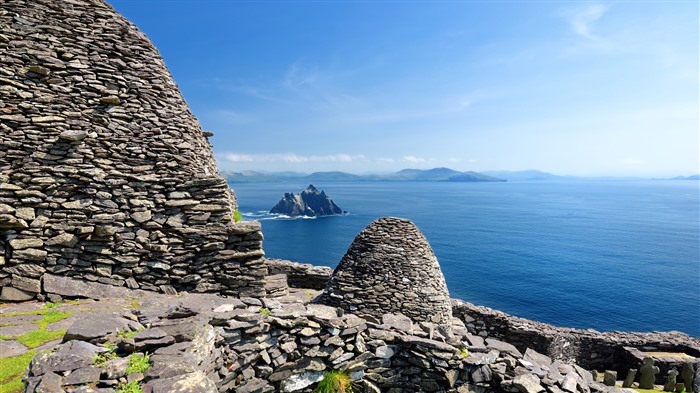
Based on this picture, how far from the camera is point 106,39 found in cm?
1101

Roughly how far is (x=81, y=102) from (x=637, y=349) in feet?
116

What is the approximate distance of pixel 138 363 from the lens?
5.65 metres

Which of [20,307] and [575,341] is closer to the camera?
[20,307]

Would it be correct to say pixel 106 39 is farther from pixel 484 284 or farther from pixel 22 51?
pixel 484 284

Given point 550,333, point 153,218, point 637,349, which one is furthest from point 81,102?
point 637,349

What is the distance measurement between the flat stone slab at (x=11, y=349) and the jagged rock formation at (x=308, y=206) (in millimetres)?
126222

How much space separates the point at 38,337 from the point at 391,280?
11.7 meters

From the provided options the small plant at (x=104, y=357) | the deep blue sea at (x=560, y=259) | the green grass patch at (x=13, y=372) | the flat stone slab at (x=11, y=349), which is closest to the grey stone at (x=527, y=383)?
the small plant at (x=104, y=357)

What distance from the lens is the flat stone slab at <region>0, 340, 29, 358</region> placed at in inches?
247

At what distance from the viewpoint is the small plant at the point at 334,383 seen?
816cm

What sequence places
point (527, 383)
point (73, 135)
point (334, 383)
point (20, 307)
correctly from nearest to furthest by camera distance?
point (334, 383) → point (527, 383) → point (20, 307) → point (73, 135)

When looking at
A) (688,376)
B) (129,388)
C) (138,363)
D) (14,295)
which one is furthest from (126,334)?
(688,376)

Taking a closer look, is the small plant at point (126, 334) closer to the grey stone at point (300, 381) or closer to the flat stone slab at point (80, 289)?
the grey stone at point (300, 381)

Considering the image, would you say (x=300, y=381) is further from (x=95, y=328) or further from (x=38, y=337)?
(x=38, y=337)
